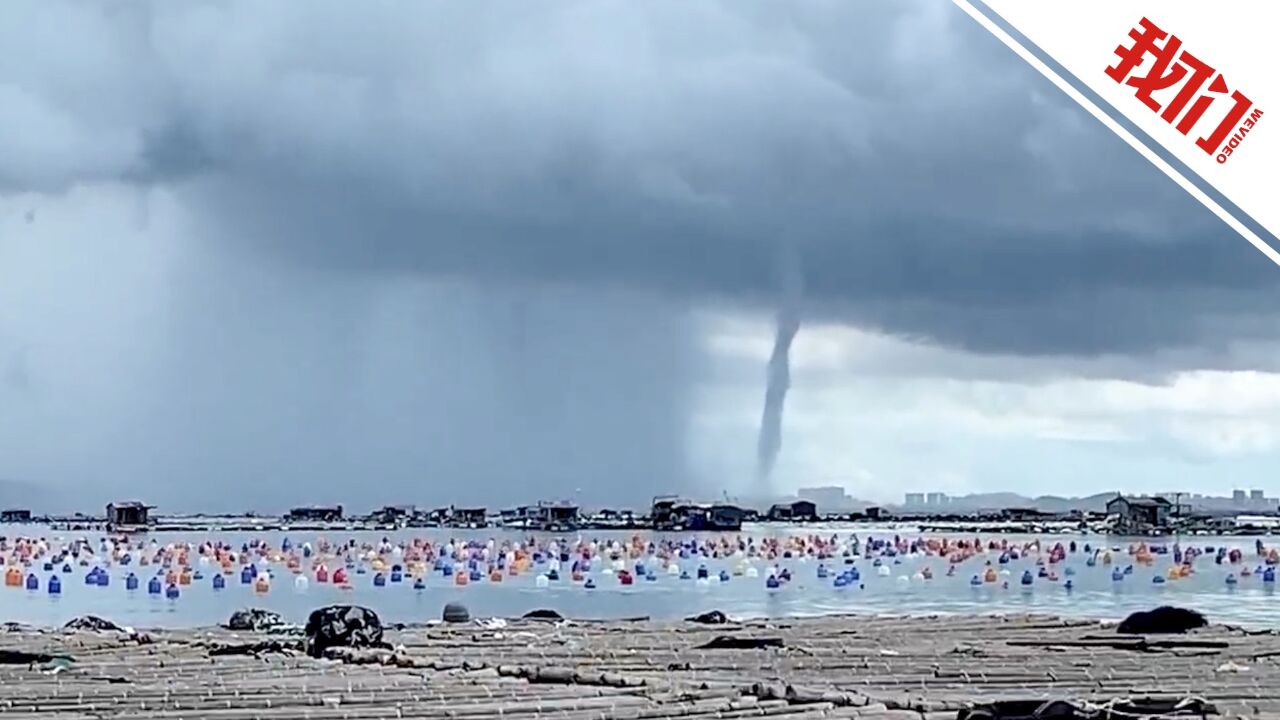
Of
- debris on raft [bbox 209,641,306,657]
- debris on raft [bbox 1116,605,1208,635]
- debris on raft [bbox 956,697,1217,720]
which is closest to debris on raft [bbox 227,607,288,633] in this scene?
debris on raft [bbox 209,641,306,657]

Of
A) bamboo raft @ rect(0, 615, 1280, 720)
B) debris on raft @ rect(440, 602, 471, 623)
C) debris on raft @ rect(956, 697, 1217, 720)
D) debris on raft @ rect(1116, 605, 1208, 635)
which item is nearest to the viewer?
debris on raft @ rect(956, 697, 1217, 720)

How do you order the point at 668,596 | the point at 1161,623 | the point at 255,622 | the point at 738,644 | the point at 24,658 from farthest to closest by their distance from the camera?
the point at 668,596 → the point at 255,622 → the point at 1161,623 → the point at 738,644 → the point at 24,658

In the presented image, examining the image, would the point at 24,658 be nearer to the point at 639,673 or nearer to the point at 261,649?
the point at 261,649

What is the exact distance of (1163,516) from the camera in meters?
128

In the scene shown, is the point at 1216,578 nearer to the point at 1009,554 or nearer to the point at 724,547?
the point at 1009,554

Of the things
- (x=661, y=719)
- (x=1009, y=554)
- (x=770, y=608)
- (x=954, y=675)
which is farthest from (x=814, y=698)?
(x=1009, y=554)

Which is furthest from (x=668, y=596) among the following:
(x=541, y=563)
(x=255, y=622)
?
(x=255, y=622)

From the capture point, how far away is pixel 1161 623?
18.2 metres

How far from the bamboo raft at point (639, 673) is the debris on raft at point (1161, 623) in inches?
12.5

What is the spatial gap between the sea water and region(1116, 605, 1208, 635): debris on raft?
12.1 meters

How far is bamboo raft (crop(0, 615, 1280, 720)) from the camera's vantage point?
37.1ft

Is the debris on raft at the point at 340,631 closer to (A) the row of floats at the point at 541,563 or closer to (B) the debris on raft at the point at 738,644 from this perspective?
(B) the debris on raft at the point at 738,644

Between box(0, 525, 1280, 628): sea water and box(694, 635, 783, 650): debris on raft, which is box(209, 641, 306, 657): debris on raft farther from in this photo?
box(0, 525, 1280, 628): sea water

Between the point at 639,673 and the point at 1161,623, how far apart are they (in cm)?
752
